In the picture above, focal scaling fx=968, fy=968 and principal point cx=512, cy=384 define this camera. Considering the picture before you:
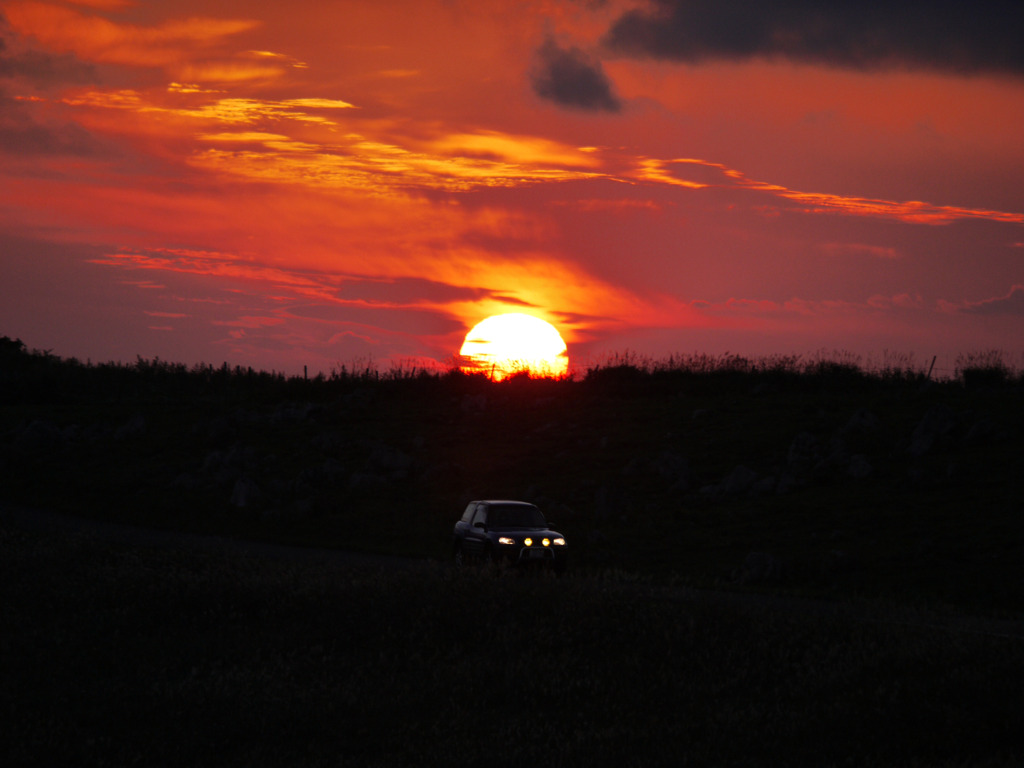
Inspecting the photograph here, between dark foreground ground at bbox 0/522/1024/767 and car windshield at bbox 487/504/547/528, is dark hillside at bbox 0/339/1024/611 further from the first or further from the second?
dark foreground ground at bbox 0/522/1024/767

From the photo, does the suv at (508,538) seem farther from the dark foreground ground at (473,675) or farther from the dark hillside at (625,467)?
the dark hillside at (625,467)

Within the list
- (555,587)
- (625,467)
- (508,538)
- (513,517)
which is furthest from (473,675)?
(625,467)

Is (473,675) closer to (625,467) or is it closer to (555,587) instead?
(555,587)

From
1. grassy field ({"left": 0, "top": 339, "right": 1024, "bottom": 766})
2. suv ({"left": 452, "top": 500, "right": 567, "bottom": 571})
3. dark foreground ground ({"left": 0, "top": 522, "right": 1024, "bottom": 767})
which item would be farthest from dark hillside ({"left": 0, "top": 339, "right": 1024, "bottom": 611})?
dark foreground ground ({"left": 0, "top": 522, "right": 1024, "bottom": 767})

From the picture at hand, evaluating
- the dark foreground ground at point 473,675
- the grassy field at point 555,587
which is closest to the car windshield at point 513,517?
the grassy field at point 555,587

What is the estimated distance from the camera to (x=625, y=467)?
37.8 metres

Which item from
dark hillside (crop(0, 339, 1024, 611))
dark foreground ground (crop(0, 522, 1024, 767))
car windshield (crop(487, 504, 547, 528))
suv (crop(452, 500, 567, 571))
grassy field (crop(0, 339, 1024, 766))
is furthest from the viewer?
dark hillside (crop(0, 339, 1024, 611))

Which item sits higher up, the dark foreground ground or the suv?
the suv

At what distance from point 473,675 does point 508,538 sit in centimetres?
901

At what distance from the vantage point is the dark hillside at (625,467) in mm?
26859

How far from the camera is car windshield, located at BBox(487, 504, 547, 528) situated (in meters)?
23.3

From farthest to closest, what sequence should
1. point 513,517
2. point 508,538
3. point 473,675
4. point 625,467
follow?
point 625,467, point 513,517, point 508,538, point 473,675

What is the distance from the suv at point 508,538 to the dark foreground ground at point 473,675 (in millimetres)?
3190

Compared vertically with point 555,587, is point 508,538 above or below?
above
